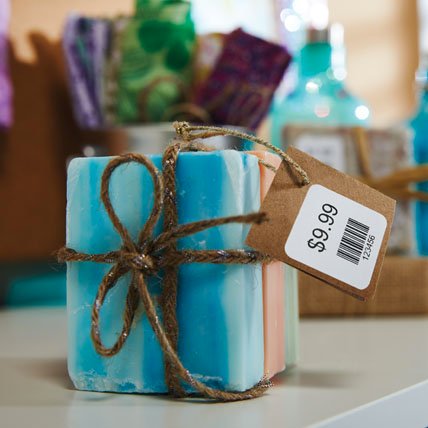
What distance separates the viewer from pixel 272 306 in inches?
17.6

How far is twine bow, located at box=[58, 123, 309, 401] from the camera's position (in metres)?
0.40

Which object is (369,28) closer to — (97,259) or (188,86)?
(188,86)

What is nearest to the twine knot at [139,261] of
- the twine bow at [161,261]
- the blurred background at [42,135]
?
the twine bow at [161,261]

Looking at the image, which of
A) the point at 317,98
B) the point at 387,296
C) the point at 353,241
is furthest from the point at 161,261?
the point at 317,98

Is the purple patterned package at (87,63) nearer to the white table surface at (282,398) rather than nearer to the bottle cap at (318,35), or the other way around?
the bottle cap at (318,35)

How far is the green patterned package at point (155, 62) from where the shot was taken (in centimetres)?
97

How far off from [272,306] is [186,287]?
66 mm

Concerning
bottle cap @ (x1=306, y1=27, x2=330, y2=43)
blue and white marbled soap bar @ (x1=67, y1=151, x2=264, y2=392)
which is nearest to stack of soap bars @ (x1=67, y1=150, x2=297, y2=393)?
blue and white marbled soap bar @ (x1=67, y1=151, x2=264, y2=392)

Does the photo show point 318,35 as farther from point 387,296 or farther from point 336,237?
point 336,237

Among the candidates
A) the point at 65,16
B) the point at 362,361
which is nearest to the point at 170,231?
the point at 362,361

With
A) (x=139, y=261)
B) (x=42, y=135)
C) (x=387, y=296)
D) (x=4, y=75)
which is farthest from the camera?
(x=42, y=135)

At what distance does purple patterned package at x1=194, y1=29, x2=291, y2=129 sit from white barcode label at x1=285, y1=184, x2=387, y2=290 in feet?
1.75

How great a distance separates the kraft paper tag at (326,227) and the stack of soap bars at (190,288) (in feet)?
0.05

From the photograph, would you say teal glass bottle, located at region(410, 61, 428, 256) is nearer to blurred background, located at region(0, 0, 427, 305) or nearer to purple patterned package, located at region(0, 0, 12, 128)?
blurred background, located at region(0, 0, 427, 305)
